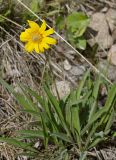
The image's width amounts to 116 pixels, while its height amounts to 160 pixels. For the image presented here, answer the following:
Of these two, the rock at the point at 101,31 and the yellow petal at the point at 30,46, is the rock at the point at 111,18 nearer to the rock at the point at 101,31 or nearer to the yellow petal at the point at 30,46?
the rock at the point at 101,31

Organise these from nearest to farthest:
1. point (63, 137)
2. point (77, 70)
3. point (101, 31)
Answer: point (63, 137)
point (77, 70)
point (101, 31)

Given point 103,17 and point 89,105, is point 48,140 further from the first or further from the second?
point 103,17

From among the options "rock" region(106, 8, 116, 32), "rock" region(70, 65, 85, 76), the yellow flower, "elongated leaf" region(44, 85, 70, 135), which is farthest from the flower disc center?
"rock" region(106, 8, 116, 32)

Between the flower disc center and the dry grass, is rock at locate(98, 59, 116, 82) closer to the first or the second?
the dry grass

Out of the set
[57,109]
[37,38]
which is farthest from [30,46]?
[57,109]

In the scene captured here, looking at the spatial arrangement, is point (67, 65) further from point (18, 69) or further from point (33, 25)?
point (33, 25)

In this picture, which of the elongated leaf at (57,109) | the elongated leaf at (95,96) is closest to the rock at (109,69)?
the elongated leaf at (95,96)

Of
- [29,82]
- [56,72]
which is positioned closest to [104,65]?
[56,72]
